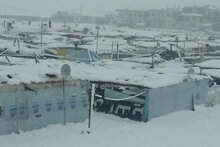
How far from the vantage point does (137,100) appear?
14953 millimetres

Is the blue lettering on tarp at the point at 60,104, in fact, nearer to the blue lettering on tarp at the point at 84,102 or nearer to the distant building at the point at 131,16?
the blue lettering on tarp at the point at 84,102

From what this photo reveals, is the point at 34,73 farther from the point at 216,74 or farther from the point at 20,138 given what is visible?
the point at 216,74

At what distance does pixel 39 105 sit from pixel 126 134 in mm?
2840

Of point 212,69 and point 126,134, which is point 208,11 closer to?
point 212,69

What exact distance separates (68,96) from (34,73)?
1.31 metres

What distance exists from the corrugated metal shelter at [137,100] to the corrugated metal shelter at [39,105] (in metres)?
1.66

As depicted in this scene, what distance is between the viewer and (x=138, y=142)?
12352 mm

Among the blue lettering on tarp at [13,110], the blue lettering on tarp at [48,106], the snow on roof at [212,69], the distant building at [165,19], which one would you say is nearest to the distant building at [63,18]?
the distant building at [165,19]

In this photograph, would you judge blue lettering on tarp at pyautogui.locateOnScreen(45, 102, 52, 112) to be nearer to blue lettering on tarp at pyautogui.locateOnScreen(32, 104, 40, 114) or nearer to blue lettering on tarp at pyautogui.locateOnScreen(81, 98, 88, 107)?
blue lettering on tarp at pyautogui.locateOnScreen(32, 104, 40, 114)

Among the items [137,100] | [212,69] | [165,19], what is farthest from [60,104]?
[165,19]

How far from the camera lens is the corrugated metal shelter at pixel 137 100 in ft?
48.7

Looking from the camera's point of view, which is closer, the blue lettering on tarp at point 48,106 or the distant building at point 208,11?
the blue lettering on tarp at point 48,106

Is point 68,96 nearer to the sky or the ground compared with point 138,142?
nearer to the sky

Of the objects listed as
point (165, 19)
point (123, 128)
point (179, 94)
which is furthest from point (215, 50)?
point (165, 19)
